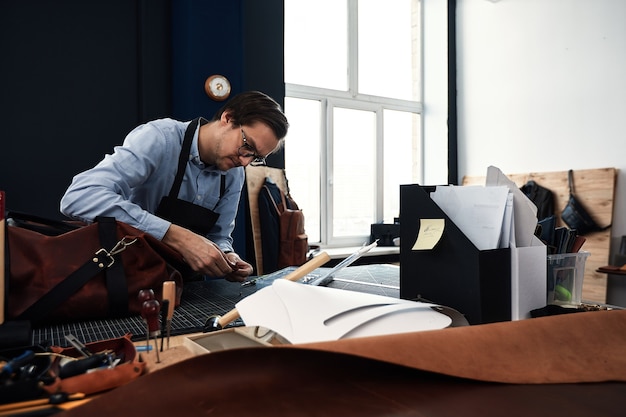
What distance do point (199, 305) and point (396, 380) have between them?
2.22 ft

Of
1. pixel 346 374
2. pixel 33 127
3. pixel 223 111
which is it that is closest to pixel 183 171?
pixel 223 111

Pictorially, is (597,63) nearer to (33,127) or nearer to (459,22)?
(459,22)

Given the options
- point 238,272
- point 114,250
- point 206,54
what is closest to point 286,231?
point 206,54

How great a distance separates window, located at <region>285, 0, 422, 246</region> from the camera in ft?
13.8

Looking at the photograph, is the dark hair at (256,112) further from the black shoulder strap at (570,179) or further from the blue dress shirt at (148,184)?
the black shoulder strap at (570,179)

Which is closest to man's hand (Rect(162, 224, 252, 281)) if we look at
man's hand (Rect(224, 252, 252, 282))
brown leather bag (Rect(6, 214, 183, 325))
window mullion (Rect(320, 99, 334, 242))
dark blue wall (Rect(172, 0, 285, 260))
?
man's hand (Rect(224, 252, 252, 282))

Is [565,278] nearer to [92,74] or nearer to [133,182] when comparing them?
[133,182]

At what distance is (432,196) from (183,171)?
44.4 inches

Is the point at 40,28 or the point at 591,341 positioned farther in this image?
the point at 40,28

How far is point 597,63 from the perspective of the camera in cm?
373

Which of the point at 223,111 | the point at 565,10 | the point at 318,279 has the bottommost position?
the point at 318,279

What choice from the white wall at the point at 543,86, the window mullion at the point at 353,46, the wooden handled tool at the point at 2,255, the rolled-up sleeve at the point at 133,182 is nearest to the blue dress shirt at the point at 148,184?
the rolled-up sleeve at the point at 133,182

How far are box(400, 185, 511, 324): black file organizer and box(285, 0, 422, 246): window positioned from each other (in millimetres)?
3121

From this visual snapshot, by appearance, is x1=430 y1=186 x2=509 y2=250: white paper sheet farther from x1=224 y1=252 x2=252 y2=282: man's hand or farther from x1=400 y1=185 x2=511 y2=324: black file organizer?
x1=224 y1=252 x2=252 y2=282: man's hand
